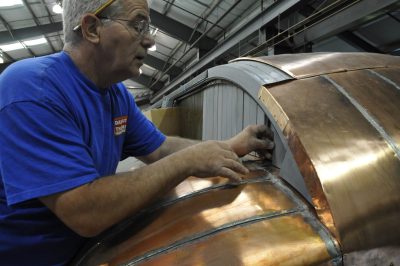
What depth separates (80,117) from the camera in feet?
2.78

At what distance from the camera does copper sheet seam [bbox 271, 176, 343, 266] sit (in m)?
0.64

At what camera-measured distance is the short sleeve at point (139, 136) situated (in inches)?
48.1

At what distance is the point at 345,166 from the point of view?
74 cm

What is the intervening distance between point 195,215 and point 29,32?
20.1 feet

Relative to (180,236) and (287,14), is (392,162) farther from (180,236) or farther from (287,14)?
(287,14)

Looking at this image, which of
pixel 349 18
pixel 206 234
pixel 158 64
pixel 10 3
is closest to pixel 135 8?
pixel 206 234

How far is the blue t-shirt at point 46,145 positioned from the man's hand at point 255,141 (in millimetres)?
406

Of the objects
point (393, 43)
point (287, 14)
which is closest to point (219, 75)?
point (287, 14)

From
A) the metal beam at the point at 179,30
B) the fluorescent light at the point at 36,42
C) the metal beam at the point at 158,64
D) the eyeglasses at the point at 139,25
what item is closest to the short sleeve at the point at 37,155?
the eyeglasses at the point at 139,25

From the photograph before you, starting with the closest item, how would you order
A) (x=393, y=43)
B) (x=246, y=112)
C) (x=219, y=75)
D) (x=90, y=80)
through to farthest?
(x=90, y=80) < (x=246, y=112) < (x=219, y=75) < (x=393, y=43)

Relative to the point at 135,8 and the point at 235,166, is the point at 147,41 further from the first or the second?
the point at 235,166

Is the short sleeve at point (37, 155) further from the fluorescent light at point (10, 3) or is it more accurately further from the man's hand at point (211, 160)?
the fluorescent light at point (10, 3)

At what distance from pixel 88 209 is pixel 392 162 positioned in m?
0.74

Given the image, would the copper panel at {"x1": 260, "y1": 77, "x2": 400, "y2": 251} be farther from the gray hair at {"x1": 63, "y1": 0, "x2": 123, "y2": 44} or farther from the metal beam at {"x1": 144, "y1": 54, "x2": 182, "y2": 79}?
the metal beam at {"x1": 144, "y1": 54, "x2": 182, "y2": 79}
